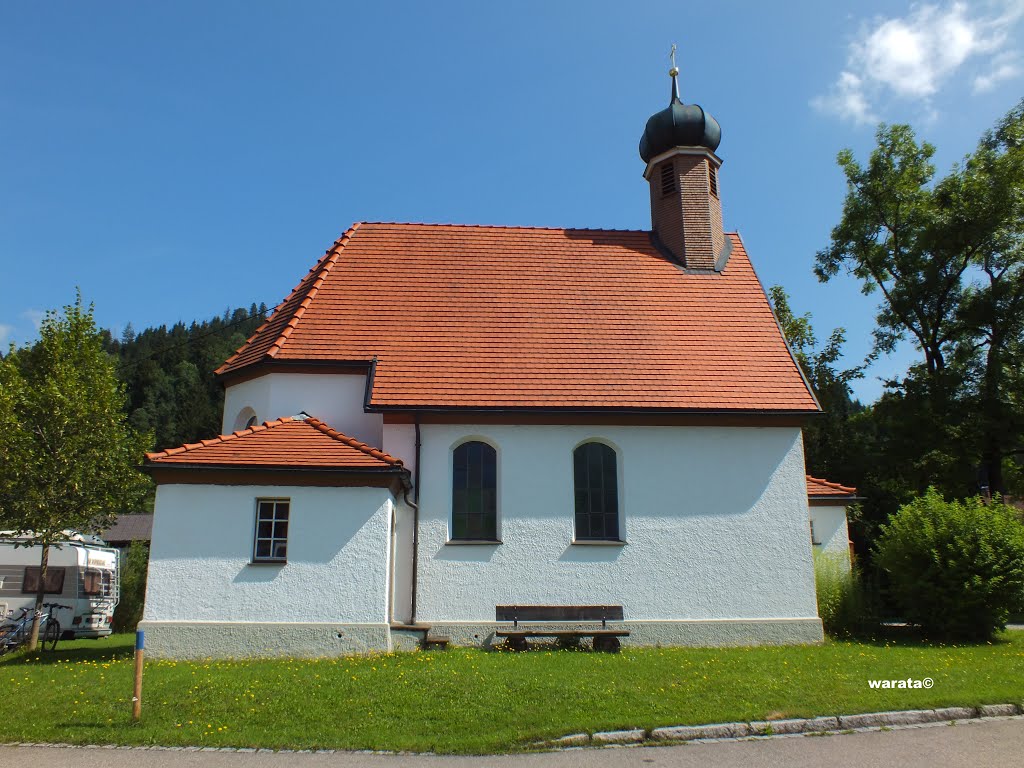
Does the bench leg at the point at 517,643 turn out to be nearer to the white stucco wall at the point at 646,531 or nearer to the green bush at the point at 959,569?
the white stucco wall at the point at 646,531

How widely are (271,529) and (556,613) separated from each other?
5194 millimetres

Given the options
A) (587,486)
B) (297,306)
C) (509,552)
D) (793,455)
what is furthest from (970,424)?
(297,306)

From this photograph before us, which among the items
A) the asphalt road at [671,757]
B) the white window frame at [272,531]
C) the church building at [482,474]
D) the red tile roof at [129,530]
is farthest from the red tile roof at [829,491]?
the red tile roof at [129,530]

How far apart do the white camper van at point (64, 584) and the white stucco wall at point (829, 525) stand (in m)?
20.8

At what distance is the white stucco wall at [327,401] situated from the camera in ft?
50.1

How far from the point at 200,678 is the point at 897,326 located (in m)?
26.6

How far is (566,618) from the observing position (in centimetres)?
1387

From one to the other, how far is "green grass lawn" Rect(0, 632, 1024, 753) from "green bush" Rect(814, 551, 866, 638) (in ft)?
12.8

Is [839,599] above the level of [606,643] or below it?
above

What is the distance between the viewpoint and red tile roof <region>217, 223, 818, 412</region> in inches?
596

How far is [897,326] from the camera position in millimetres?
28344

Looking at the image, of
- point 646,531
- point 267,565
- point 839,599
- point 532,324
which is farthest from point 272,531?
point 839,599

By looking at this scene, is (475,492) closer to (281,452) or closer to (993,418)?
(281,452)

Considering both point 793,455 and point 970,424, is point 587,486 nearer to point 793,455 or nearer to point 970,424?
point 793,455
